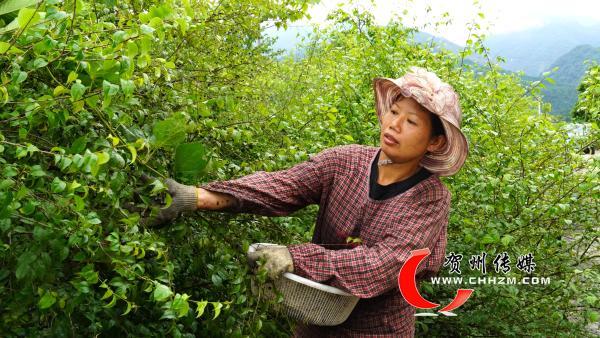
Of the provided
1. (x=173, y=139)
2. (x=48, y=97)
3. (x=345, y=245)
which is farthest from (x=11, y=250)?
(x=345, y=245)

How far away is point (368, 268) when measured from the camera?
2066 mm

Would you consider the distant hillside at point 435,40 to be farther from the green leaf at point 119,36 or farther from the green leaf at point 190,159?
the green leaf at point 119,36

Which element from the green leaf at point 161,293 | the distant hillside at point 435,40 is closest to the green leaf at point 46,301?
the green leaf at point 161,293

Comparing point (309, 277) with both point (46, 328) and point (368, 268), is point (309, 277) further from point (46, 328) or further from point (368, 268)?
point (46, 328)

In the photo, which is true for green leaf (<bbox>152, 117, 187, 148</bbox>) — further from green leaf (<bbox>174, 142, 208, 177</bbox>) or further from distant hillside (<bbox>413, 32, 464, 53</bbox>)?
distant hillside (<bbox>413, 32, 464, 53</bbox>)

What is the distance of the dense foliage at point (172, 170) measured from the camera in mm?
1412

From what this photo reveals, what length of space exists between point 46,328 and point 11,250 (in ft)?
1.39

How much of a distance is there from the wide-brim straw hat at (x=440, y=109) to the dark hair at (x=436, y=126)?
0.05 meters

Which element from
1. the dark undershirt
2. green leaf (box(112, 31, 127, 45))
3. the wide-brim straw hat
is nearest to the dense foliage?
green leaf (box(112, 31, 127, 45))

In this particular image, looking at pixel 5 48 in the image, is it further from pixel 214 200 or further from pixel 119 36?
pixel 214 200

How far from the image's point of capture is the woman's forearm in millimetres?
2102

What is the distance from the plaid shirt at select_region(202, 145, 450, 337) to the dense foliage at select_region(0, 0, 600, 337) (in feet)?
0.59

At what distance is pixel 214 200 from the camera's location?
Answer: 2145 millimetres

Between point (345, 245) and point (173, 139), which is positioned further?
point (345, 245)
